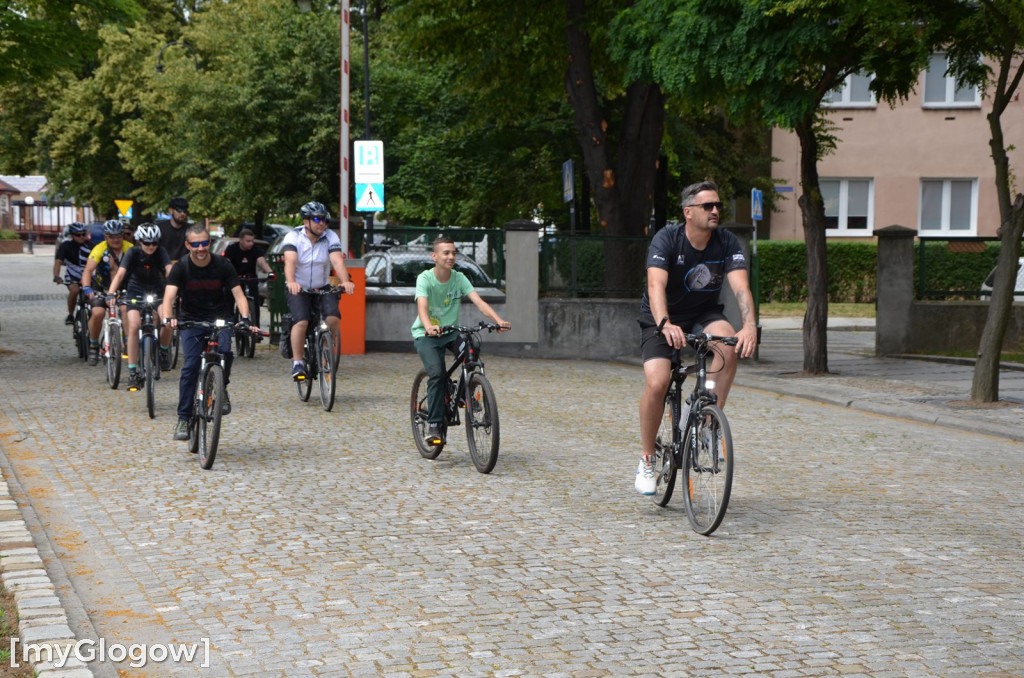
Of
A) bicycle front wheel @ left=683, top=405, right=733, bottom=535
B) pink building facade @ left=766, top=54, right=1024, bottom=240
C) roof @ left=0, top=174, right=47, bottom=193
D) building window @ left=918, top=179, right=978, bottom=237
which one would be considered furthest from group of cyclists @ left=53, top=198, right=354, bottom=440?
roof @ left=0, top=174, right=47, bottom=193

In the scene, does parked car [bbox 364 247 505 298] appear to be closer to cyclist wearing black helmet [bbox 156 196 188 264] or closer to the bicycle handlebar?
cyclist wearing black helmet [bbox 156 196 188 264]

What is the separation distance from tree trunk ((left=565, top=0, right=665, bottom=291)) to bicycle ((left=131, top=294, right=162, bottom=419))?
29.1ft

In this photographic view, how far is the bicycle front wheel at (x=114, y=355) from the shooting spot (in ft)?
47.7

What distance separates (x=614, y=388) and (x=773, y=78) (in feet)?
13.0

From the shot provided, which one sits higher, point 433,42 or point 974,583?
point 433,42

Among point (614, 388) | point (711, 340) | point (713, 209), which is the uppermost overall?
point (713, 209)

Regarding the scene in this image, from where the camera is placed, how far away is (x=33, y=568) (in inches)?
251

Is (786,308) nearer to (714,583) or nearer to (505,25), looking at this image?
(505,25)

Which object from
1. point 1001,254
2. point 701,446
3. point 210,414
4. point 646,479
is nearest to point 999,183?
point 1001,254

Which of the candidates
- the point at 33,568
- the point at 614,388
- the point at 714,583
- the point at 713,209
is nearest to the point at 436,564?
the point at 714,583

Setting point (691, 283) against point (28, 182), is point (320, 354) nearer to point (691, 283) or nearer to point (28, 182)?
point (691, 283)

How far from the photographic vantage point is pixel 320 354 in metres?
13.3

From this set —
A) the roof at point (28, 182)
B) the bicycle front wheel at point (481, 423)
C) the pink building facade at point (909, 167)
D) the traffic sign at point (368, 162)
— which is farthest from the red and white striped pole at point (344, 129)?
the roof at point (28, 182)

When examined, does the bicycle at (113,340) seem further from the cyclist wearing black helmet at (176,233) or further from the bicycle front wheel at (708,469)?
the bicycle front wheel at (708,469)
